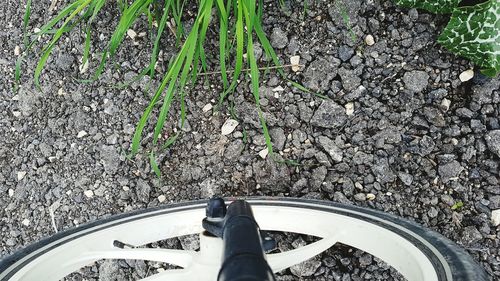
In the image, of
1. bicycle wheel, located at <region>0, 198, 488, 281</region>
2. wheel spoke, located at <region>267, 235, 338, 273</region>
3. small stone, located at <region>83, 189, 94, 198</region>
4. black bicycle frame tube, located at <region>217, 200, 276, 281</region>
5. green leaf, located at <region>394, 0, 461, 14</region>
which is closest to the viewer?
black bicycle frame tube, located at <region>217, 200, 276, 281</region>

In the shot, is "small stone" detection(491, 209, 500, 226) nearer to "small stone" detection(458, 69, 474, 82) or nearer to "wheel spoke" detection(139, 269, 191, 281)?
"small stone" detection(458, 69, 474, 82)

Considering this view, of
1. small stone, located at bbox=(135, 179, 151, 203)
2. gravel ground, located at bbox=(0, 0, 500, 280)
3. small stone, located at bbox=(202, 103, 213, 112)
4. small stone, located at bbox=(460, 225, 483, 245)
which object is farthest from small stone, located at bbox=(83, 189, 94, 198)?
small stone, located at bbox=(460, 225, 483, 245)

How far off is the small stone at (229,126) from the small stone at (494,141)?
53 centimetres

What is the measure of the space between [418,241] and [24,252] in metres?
0.70

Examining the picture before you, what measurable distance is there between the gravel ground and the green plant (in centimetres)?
4

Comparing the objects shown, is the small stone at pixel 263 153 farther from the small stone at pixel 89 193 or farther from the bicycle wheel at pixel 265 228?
the small stone at pixel 89 193

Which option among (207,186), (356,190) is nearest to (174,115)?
(207,186)

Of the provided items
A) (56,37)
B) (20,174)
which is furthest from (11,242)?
(56,37)

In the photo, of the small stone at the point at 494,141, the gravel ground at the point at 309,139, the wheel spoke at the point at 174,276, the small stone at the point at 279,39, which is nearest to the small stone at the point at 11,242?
the gravel ground at the point at 309,139

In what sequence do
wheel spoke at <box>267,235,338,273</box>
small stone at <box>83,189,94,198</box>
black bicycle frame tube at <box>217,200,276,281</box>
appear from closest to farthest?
black bicycle frame tube at <box>217,200,276,281</box> → wheel spoke at <box>267,235,338,273</box> → small stone at <box>83,189,94,198</box>

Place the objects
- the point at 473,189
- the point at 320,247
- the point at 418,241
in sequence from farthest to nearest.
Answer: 1. the point at 473,189
2. the point at 320,247
3. the point at 418,241

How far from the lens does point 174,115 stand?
1.29 m

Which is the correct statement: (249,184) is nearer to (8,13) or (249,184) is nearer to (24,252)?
(24,252)

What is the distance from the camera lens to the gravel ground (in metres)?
1.16
